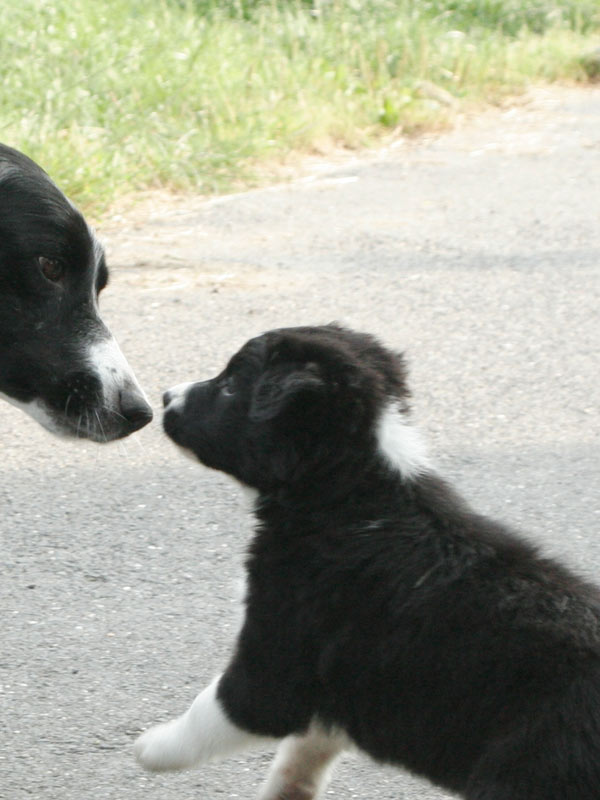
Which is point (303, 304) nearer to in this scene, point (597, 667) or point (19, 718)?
point (19, 718)

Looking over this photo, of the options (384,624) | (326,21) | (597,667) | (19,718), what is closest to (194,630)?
(19,718)

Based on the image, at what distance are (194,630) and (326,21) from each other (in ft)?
27.2

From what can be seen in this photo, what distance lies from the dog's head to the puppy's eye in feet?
2.77

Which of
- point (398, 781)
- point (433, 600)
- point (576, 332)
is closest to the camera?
point (433, 600)

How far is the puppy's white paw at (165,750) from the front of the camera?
280 centimetres

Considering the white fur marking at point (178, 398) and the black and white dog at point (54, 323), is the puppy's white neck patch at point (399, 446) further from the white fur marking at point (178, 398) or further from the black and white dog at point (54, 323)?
the black and white dog at point (54, 323)

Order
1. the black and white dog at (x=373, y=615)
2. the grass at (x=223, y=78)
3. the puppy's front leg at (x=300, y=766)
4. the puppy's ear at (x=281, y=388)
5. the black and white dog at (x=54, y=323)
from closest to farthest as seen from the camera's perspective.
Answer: the black and white dog at (x=373, y=615) < the puppy's ear at (x=281, y=388) < the puppy's front leg at (x=300, y=766) < the black and white dog at (x=54, y=323) < the grass at (x=223, y=78)

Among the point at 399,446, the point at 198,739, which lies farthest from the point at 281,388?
the point at 198,739

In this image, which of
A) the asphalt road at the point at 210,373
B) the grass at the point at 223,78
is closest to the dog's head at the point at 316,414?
the asphalt road at the point at 210,373

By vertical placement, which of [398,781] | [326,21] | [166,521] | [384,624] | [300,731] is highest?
[384,624]

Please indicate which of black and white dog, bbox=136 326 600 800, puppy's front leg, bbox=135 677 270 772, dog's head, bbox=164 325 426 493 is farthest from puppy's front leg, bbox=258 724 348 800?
dog's head, bbox=164 325 426 493

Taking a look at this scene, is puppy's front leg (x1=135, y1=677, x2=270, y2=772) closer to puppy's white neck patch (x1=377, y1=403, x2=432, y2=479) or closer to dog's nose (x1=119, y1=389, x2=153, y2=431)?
puppy's white neck patch (x1=377, y1=403, x2=432, y2=479)

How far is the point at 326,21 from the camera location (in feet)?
35.7

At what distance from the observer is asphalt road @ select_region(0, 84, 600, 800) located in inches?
Answer: 126
